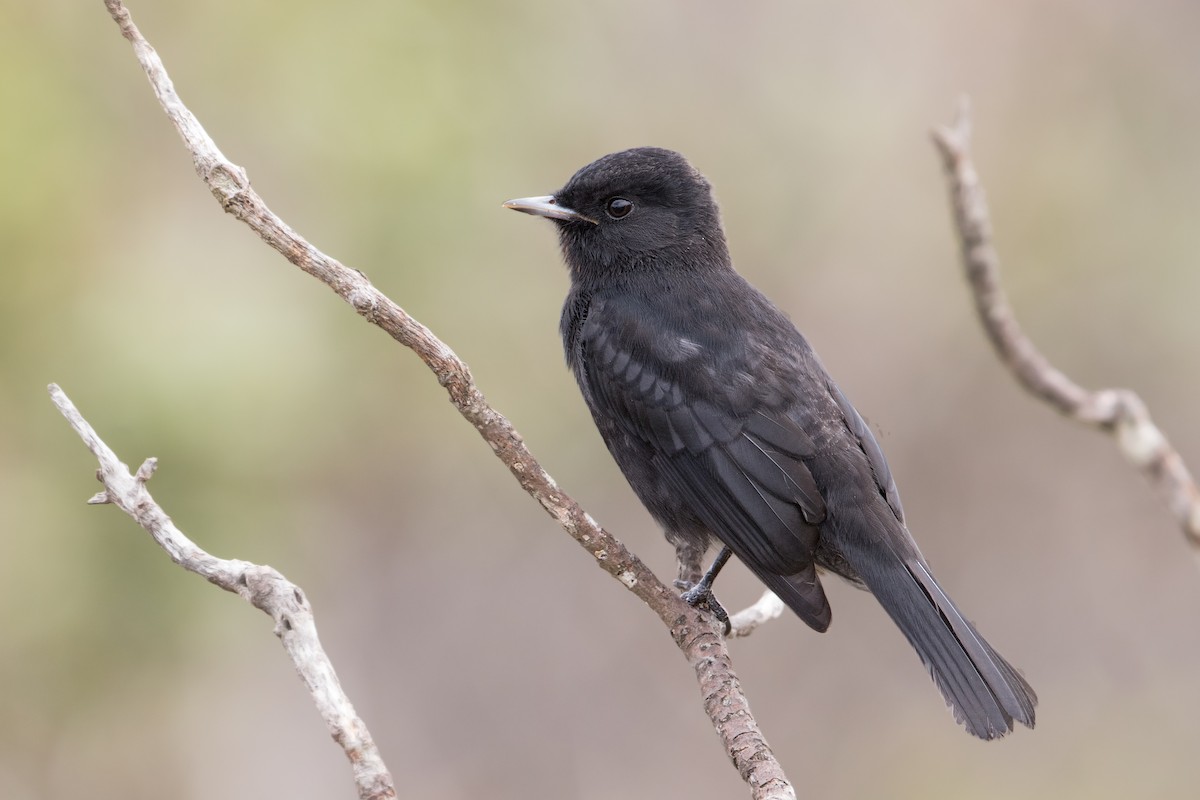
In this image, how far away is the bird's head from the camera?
15.8ft

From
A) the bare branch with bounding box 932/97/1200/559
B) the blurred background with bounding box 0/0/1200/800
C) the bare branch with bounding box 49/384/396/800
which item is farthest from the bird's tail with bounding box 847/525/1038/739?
the blurred background with bounding box 0/0/1200/800

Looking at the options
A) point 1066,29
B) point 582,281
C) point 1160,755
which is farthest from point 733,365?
point 1066,29

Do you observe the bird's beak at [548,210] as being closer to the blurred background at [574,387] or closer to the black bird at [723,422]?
the black bird at [723,422]

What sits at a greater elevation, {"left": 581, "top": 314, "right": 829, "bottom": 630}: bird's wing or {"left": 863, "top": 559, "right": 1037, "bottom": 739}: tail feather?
{"left": 581, "top": 314, "right": 829, "bottom": 630}: bird's wing

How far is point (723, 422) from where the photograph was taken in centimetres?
433

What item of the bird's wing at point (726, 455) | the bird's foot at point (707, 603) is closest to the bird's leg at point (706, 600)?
the bird's foot at point (707, 603)

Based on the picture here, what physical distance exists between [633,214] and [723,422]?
3.25 feet

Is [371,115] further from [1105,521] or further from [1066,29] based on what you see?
[1105,521]

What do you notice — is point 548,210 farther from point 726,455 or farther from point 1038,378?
point 1038,378

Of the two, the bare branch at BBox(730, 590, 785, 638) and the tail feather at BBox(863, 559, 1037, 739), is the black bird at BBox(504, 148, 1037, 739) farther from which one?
the bare branch at BBox(730, 590, 785, 638)

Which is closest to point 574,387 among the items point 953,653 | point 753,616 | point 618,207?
point 618,207

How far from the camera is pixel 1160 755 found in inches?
276

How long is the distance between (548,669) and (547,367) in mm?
1899

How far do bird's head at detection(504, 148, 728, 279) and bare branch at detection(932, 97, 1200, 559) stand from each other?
3.08m
